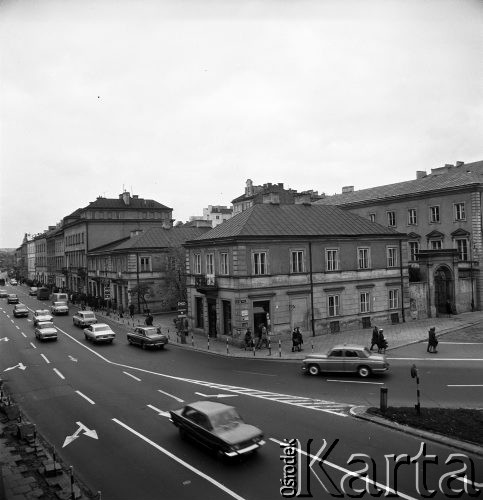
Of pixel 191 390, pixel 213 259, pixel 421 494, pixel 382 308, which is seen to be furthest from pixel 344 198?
pixel 421 494

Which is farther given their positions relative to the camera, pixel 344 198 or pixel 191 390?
pixel 344 198

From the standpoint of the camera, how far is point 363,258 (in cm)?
3841

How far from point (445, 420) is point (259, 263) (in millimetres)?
18764

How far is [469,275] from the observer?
46250 mm

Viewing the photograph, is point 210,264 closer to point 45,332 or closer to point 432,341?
point 45,332

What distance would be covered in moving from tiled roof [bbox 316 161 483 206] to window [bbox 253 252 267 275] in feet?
88.6

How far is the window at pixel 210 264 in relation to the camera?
35.2 metres

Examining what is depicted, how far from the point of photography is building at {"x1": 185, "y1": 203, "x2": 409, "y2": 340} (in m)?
32.2

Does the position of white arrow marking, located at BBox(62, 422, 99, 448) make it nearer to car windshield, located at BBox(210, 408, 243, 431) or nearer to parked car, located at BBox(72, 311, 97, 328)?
car windshield, located at BBox(210, 408, 243, 431)

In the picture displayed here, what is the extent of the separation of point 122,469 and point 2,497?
380 cm

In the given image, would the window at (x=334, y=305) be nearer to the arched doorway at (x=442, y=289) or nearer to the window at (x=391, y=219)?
the arched doorway at (x=442, y=289)

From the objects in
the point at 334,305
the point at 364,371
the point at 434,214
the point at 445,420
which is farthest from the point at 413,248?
the point at 445,420

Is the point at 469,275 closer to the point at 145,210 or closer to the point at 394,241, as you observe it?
the point at 394,241

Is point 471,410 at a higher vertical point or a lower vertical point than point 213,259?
lower
